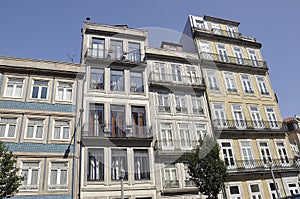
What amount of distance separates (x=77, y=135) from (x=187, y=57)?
1304cm

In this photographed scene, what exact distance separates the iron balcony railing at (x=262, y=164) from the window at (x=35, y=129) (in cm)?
1484

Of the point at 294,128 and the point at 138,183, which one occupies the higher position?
the point at 294,128

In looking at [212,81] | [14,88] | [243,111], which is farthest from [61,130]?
[243,111]

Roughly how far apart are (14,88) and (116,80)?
765cm

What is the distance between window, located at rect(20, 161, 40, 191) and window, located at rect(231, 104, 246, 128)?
16.8m

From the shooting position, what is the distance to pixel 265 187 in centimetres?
2025

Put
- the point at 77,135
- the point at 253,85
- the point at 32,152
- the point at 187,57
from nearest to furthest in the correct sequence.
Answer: the point at 32,152 → the point at 77,135 → the point at 187,57 → the point at 253,85

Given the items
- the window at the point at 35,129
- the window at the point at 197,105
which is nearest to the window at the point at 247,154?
the window at the point at 197,105

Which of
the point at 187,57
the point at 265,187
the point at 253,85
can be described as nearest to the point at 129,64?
the point at 187,57

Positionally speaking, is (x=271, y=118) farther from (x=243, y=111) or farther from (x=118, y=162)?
(x=118, y=162)

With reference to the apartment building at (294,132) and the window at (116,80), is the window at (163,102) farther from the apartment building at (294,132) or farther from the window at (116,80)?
the apartment building at (294,132)

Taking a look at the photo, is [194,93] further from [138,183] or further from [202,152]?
[138,183]

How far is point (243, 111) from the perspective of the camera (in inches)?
912

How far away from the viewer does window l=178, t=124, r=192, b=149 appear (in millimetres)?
19781
